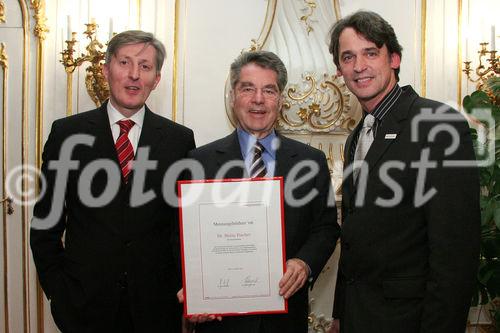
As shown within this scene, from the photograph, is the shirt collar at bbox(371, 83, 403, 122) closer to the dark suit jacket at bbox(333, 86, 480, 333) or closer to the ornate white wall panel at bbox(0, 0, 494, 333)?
the dark suit jacket at bbox(333, 86, 480, 333)

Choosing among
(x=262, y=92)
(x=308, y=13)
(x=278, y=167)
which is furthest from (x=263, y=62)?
(x=308, y=13)

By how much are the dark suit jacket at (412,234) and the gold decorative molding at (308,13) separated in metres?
1.94

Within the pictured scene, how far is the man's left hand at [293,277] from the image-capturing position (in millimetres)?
1982

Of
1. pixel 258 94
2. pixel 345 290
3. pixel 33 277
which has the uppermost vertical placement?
pixel 258 94

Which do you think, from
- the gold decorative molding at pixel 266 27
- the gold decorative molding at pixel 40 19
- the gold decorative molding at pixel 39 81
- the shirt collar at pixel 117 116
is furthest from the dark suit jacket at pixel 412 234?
the gold decorative molding at pixel 40 19

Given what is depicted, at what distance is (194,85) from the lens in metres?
3.81

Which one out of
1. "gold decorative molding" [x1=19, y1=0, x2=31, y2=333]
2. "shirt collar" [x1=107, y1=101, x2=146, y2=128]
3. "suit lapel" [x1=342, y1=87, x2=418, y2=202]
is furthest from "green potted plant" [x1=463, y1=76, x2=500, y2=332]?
"gold decorative molding" [x1=19, y1=0, x2=31, y2=333]

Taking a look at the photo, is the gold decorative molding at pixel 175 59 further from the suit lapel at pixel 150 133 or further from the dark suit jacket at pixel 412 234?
the dark suit jacket at pixel 412 234

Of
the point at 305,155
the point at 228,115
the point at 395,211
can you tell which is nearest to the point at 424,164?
the point at 395,211

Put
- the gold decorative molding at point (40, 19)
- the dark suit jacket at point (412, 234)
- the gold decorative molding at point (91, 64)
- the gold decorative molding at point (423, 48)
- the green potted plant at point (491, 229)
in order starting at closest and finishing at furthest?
the dark suit jacket at point (412, 234) < the green potted plant at point (491, 229) < the gold decorative molding at point (91, 64) < the gold decorative molding at point (40, 19) < the gold decorative molding at point (423, 48)

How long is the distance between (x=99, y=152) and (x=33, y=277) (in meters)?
1.94

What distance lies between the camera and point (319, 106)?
12.6 ft

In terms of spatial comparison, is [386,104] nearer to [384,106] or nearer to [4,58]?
[384,106]

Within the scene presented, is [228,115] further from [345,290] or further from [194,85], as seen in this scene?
[345,290]
